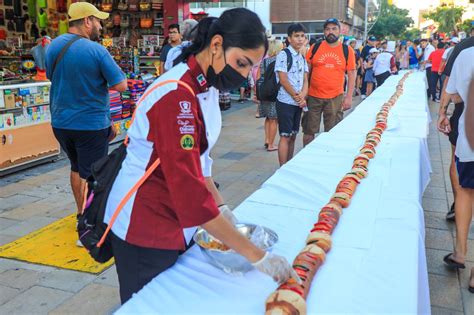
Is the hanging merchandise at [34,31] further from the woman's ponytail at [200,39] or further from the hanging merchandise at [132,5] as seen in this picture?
the woman's ponytail at [200,39]

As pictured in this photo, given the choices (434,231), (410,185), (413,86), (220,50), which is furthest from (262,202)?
(413,86)

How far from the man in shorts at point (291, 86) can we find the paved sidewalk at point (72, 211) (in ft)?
2.28

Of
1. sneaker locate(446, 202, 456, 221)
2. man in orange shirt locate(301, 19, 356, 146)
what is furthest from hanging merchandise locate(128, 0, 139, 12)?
sneaker locate(446, 202, 456, 221)

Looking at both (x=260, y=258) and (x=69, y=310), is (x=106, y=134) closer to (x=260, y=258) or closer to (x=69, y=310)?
(x=69, y=310)

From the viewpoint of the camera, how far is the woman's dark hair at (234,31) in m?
1.45

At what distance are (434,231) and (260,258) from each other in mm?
3142

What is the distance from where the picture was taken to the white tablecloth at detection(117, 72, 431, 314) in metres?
1.51

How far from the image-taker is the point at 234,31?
4.76ft

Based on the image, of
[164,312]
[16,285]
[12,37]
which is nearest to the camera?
[164,312]

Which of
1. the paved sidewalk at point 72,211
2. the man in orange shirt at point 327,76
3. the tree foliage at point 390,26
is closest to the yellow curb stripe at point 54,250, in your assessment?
the paved sidewalk at point 72,211

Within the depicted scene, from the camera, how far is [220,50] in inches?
58.3

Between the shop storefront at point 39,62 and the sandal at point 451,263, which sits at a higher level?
the shop storefront at point 39,62

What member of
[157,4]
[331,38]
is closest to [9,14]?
[157,4]

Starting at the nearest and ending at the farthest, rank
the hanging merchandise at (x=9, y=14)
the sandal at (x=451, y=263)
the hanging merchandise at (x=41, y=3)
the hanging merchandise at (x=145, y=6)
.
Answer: the sandal at (x=451, y=263), the hanging merchandise at (x=41, y=3), the hanging merchandise at (x=9, y=14), the hanging merchandise at (x=145, y=6)
